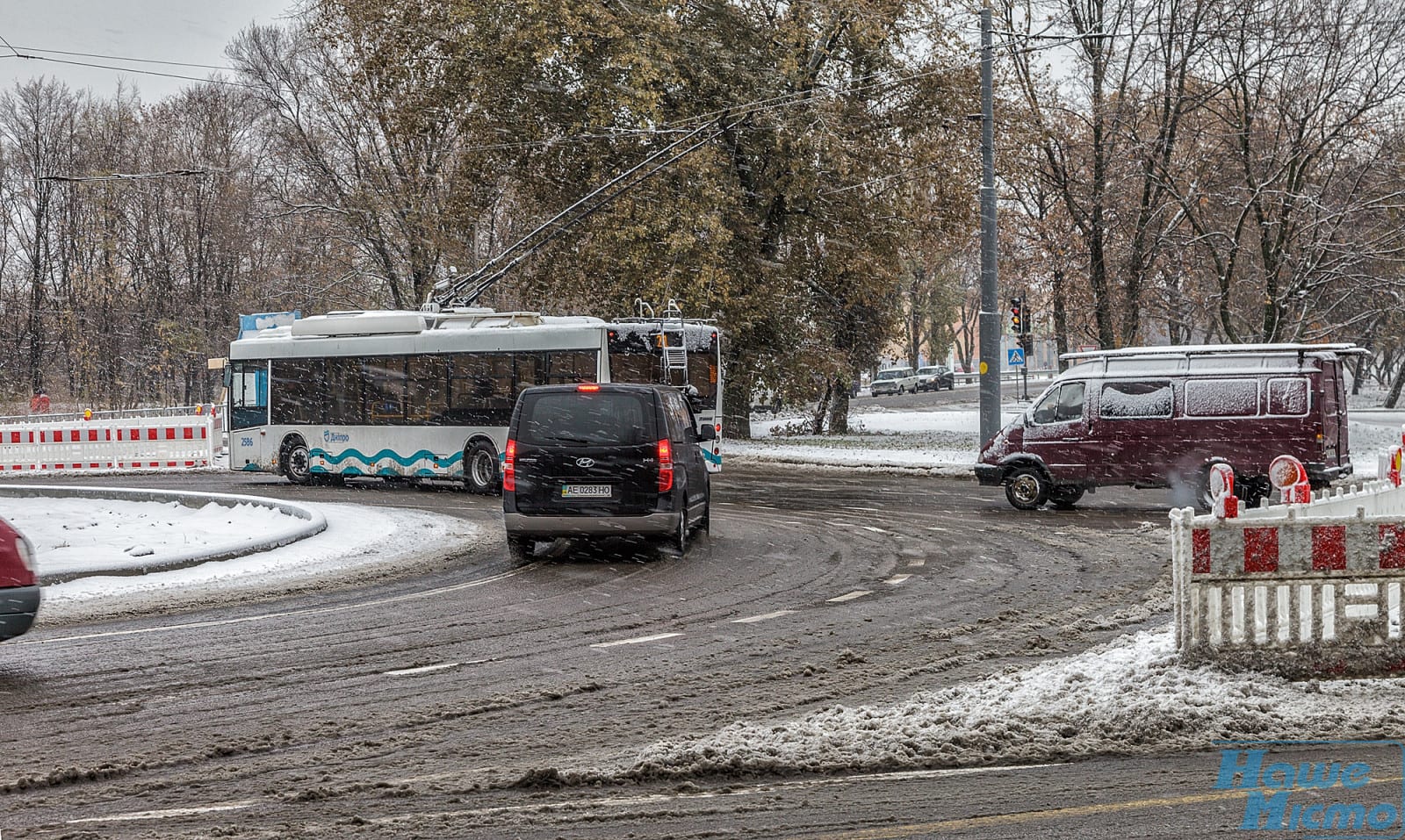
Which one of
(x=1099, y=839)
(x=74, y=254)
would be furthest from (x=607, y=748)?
(x=74, y=254)

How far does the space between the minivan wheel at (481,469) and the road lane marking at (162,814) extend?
60.9 feet

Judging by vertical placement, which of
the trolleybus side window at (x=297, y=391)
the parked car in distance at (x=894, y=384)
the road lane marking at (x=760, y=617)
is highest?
the parked car in distance at (x=894, y=384)

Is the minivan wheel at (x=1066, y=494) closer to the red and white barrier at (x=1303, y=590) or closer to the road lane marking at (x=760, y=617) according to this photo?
the road lane marking at (x=760, y=617)

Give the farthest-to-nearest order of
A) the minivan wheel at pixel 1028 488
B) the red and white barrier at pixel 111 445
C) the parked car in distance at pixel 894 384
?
the parked car in distance at pixel 894 384 → the red and white barrier at pixel 111 445 → the minivan wheel at pixel 1028 488

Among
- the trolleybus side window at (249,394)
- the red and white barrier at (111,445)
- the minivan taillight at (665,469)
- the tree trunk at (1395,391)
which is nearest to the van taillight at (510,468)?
the minivan taillight at (665,469)

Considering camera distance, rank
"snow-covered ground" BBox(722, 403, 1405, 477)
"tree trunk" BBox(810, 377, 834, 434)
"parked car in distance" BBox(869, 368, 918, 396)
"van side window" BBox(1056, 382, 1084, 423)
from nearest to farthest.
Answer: "van side window" BBox(1056, 382, 1084, 423)
"snow-covered ground" BBox(722, 403, 1405, 477)
"tree trunk" BBox(810, 377, 834, 434)
"parked car in distance" BBox(869, 368, 918, 396)

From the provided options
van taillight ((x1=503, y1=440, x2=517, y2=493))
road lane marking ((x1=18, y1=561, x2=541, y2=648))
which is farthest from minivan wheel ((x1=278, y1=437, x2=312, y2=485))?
road lane marking ((x1=18, y1=561, x2=541, y2=648))

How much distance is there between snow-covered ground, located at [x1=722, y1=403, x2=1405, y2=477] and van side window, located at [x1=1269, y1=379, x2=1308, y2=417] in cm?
620

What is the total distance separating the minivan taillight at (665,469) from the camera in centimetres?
1400

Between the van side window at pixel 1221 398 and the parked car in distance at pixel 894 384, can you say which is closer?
the van side window at pixel 1221 398

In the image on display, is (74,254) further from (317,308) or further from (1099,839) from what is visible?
(1099,839)

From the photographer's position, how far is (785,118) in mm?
34469

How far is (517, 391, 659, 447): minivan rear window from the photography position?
14039mm

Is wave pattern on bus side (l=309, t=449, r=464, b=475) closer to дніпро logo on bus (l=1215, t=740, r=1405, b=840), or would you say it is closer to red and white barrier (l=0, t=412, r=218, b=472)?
red and white barrier (l=0, t=412, r=218, b=472)
